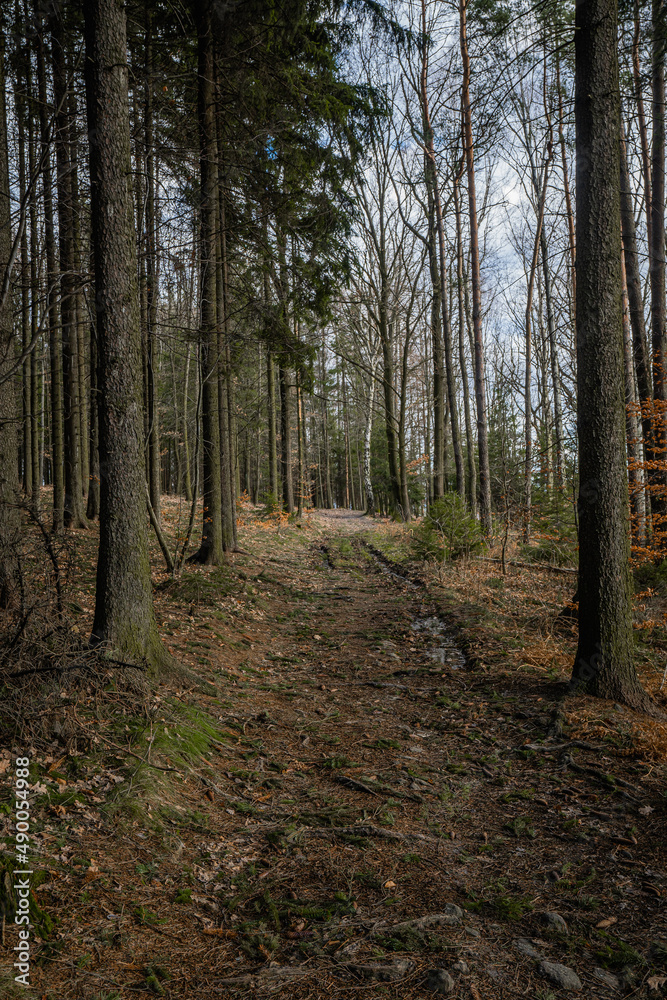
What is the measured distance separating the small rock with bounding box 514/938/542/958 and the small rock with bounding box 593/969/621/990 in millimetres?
224

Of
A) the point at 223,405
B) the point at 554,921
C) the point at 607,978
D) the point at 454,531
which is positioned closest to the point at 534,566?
the point at 454,531

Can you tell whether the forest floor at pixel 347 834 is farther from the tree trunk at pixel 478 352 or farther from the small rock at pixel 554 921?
the tree trunk at pixel 478 352

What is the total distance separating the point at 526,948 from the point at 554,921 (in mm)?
230

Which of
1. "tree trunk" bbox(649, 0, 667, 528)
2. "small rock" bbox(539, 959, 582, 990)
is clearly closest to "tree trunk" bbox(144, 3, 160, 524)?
"small rock" bbox(539, 959, 582, 990)

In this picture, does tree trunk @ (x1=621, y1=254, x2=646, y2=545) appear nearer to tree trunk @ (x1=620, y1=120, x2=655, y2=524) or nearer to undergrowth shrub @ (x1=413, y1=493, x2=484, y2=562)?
tree trunk @ (x1=620, y1=120, x2=655, y2=524)

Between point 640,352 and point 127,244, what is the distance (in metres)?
8.88

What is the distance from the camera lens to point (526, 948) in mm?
2324

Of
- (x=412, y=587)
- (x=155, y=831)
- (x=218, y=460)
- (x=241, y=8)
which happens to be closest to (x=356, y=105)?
(x=241, y=8)

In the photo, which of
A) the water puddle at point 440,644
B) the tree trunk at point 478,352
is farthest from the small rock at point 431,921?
the tree trunk at point 478,352

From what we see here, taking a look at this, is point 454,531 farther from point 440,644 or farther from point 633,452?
point 440,644

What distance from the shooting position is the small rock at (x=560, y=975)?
2135 mm

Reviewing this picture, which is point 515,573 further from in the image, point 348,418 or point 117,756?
point 348,418

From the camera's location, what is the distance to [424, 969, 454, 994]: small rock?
212 cm

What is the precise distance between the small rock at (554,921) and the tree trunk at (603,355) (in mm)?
2364
